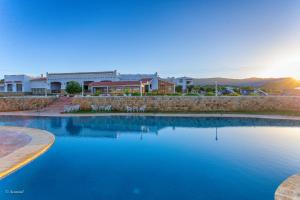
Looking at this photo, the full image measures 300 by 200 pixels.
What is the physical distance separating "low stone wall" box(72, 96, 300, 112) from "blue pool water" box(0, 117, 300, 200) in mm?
8192

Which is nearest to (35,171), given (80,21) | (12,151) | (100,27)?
(12,151)

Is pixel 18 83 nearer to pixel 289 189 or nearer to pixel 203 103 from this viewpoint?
pixel 203 103

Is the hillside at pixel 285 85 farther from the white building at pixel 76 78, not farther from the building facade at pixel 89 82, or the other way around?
the white building at pixel 76 78

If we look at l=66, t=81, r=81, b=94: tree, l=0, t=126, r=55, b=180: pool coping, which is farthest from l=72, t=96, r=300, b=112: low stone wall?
l=0, t=126, r=55, b=180: pool coping

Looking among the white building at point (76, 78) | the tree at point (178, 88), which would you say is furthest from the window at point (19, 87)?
the tree at point (178, 88)

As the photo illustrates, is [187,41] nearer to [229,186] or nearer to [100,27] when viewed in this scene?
[100,27]

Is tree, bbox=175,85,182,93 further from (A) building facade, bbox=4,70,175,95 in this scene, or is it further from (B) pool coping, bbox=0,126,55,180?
(B) pool coping, bbox=0,126,55,180

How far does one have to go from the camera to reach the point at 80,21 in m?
17.5

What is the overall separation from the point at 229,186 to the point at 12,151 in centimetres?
780

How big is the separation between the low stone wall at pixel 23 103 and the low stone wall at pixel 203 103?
6325 millimetres

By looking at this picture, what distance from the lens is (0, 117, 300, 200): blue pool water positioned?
190 inches

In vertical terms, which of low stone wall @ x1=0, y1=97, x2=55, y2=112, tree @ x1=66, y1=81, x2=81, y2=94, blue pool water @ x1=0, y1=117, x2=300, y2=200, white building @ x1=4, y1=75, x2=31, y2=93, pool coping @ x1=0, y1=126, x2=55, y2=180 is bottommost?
blue pool water @ x1=0, y1=117, x2=300, y2=200

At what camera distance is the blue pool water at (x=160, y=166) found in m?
4.83

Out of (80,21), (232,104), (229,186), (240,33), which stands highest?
(80,21)
